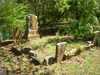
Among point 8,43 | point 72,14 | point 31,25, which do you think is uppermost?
point 72,14

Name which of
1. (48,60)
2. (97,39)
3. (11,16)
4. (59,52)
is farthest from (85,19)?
(48,60)

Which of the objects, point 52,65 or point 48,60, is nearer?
point 52,65

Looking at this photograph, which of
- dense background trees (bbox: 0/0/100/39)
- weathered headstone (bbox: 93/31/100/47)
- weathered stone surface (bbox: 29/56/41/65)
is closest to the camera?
weathered stone surface (bbox: 29/56/41/65)

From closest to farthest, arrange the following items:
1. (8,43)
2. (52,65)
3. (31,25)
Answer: (52,65) < (31,25) < (8,43)

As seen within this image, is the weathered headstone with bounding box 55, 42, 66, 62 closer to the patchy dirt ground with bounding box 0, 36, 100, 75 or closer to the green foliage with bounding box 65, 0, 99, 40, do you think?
the patchy dirt ground with bounding box 0, 36, 100, 75

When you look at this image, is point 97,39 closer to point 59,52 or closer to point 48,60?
point 59,52

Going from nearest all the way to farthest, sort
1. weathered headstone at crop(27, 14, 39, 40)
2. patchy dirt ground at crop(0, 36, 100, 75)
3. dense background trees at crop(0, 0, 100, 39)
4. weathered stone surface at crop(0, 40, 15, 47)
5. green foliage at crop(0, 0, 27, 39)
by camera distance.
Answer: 1. patchy dirt ground at crop(0, 36, 100, 75)
2. weathered headstone at crop(27, 14, 39, 40)
3. weathered stone surface at crop(0, 40, 15, 47)
4. dense background trees at crop(0, 0, 100, 39)
5. green foliage at crop(0, 0, 27, 39)

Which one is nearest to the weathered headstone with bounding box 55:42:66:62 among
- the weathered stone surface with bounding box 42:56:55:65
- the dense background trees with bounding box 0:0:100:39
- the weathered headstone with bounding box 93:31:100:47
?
the weathered stone surface with bounding box 42:56:55:65

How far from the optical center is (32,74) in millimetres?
6020

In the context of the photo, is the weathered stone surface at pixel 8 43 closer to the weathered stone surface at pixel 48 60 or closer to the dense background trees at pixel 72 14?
the dense background trees at pixel 72 14

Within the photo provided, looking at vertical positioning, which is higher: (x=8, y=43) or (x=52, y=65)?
(x=8, y=43)

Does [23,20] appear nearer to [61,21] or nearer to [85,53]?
[61,21]

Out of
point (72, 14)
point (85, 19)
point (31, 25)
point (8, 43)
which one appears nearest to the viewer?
point (31, 25)

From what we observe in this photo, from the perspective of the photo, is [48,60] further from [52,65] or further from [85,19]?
[85,19]
